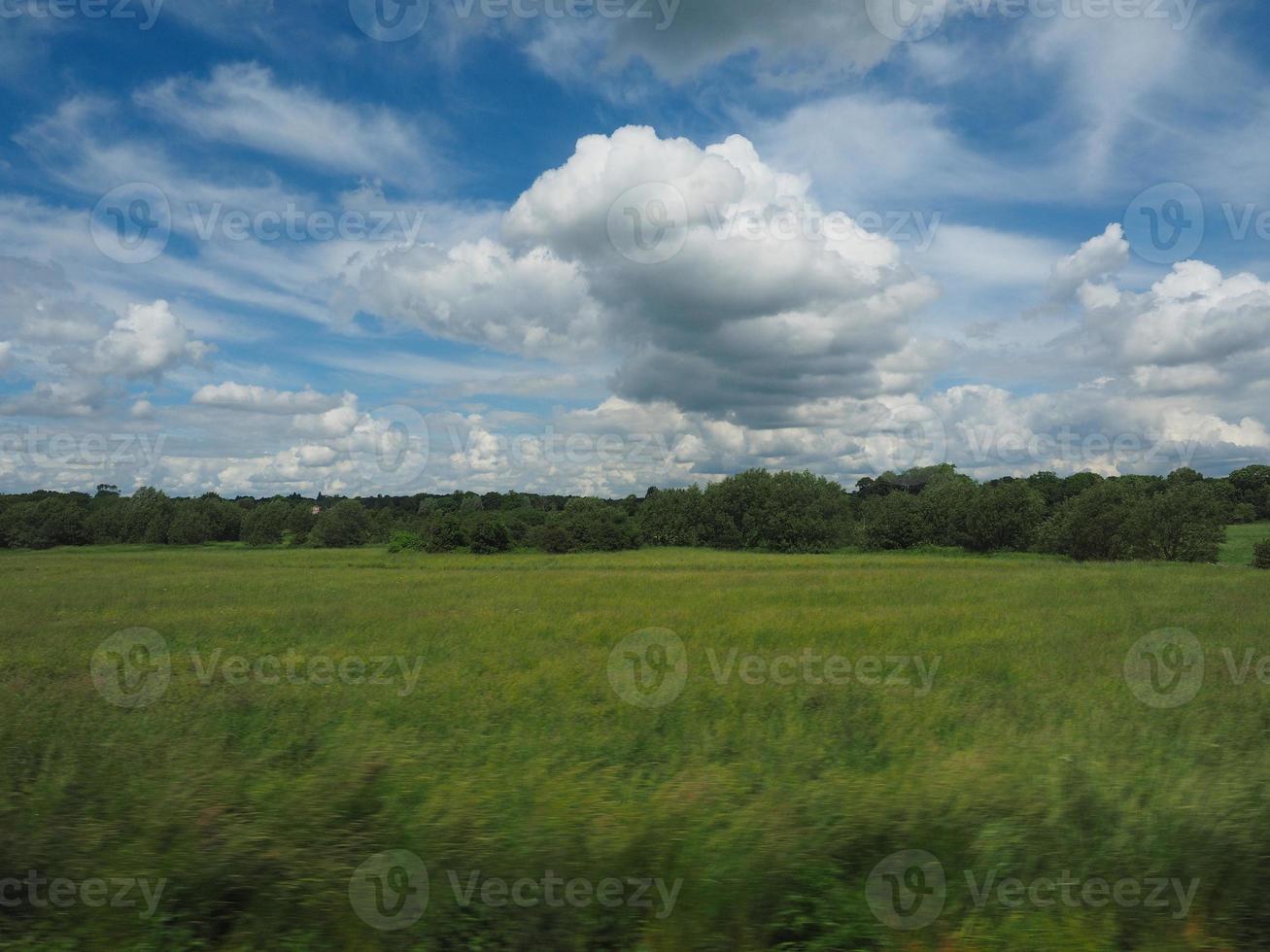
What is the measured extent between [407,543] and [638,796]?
60879mm

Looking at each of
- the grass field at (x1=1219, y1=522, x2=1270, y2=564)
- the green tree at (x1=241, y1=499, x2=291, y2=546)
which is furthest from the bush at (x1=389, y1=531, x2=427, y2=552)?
the grass field at (x1=1219, y1=522, x2=1270, y2=564)

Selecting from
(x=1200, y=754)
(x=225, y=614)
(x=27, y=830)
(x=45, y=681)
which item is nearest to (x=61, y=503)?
(x=225, y=614)

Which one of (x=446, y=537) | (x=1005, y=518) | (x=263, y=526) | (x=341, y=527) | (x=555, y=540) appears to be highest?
(x=1005, y=518)

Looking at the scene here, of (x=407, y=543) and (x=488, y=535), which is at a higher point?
(x=488, y=535)

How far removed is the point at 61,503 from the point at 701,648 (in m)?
86.5

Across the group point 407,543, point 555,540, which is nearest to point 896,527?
point 555,540

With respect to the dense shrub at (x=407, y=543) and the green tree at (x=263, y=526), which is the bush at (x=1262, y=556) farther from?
the green tree at (x=263, y=526)

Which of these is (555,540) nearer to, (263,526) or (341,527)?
(341,527)

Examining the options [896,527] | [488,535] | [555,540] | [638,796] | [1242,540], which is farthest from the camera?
[896,527]

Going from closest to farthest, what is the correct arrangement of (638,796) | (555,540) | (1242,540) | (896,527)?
(638,796), (1242,540), (555,540), (896,527)

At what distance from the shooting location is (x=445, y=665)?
45.1 ft

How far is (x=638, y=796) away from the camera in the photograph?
6.59 metres

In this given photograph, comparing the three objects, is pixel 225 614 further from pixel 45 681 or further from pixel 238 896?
pixel 238 896

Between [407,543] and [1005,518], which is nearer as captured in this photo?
[407,543]
